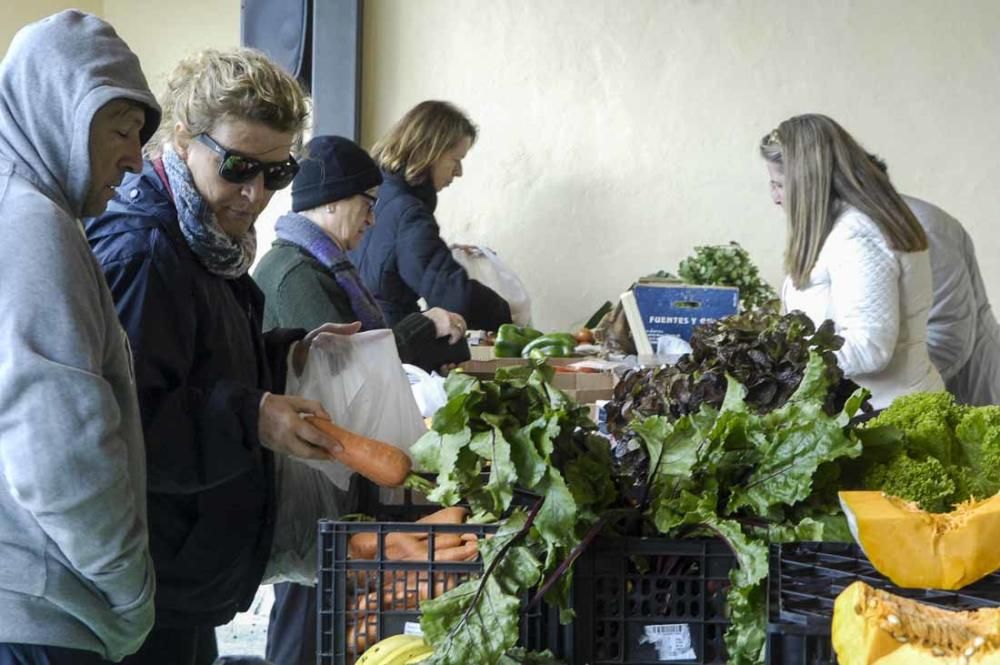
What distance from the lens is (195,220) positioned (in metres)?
2.31

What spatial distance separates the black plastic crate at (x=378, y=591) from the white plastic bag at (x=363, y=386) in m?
0.66

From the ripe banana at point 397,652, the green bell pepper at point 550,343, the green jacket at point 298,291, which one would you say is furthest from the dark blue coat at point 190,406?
the green bell pepper at point 550,343

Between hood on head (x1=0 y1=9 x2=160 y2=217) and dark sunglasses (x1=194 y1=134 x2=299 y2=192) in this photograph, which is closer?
hood on head (x1=0 y1=9 x2=160 y2=217)

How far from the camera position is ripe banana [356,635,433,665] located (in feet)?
5.76

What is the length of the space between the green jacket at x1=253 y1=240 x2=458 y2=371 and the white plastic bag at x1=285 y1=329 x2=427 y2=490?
61cm

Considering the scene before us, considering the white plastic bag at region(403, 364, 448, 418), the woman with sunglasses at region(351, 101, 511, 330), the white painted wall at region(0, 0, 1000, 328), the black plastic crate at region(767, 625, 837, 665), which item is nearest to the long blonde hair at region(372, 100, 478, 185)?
the woman with sunglasses at region(351, 101, 511, 330)

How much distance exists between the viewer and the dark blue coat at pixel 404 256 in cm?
476

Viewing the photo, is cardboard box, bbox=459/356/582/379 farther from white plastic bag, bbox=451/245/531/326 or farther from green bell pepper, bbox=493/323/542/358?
white plastic bag, bbox=451/245/531/326

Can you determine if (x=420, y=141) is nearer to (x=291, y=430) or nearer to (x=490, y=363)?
(x=490, y=363)

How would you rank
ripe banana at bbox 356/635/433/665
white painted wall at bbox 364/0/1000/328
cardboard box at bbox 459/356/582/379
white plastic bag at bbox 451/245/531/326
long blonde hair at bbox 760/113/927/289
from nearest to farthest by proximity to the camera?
ripe banana at bbox 356/635/433/665, long blonde hair at bbox 760/113/927/289, cardboard box at bbox 459/356/582/379, white plastic bag at bbox 451/245/531/326, white painted wall at bbox 364/0/1000/328

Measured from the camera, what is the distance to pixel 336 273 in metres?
3.33

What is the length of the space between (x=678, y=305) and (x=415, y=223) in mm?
1084

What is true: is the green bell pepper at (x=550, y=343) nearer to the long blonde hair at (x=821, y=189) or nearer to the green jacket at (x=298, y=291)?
the long blonde hair at (x=821, y=189)

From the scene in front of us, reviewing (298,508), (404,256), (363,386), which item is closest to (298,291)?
(363,386)
